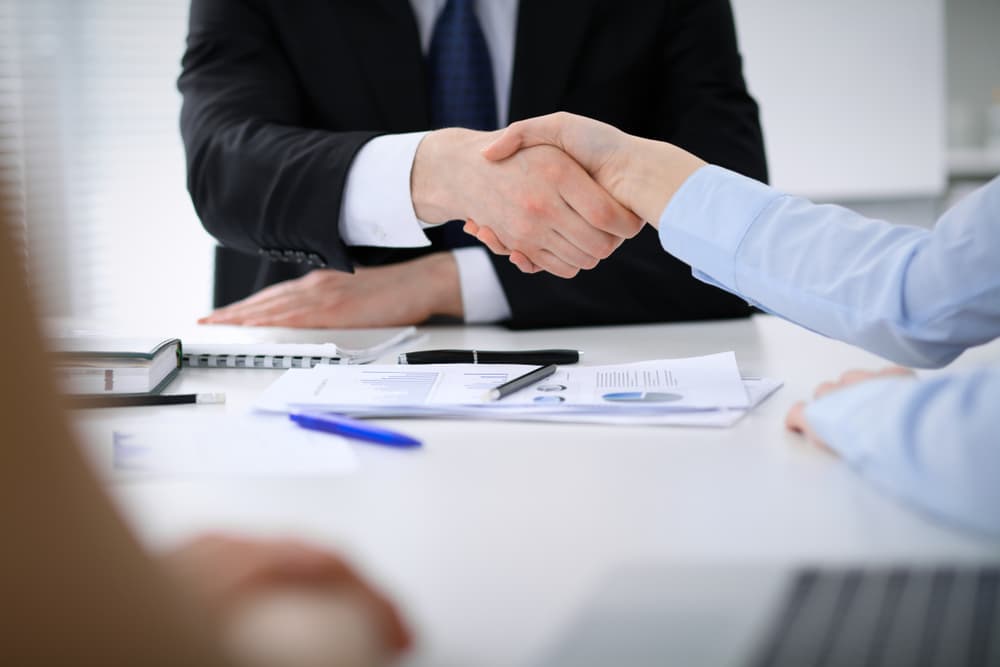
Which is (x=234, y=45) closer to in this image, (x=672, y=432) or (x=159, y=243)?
(x=672, y=432)

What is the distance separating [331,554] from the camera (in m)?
0.34

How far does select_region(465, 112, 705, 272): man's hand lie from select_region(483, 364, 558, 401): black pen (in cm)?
19

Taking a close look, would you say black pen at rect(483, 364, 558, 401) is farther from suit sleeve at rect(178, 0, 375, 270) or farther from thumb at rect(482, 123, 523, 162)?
suit sleeve at rect(178, 0, 375, 270)

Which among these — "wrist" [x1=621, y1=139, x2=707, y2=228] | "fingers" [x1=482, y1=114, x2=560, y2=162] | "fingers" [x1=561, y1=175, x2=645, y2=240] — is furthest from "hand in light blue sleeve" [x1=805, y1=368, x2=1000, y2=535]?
"fingers" [x1=482, y1=114, x2=560, y2=162]

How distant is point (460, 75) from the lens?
1.52 meters

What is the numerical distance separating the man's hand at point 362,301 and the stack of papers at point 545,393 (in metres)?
0.40

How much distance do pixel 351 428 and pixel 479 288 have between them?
0.65m

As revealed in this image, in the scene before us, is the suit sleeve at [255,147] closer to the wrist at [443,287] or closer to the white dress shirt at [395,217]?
the white dress shirt at [395,217]

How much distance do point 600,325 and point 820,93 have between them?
2220mm

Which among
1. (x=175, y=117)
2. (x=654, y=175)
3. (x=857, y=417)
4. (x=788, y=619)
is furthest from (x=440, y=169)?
(x=175, y=117)

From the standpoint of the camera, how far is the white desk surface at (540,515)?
0.42 m

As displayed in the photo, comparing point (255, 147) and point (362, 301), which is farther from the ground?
point (255, 147)

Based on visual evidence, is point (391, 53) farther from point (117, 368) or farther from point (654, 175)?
point (117, 368)

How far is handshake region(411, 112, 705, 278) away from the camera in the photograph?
96cm
